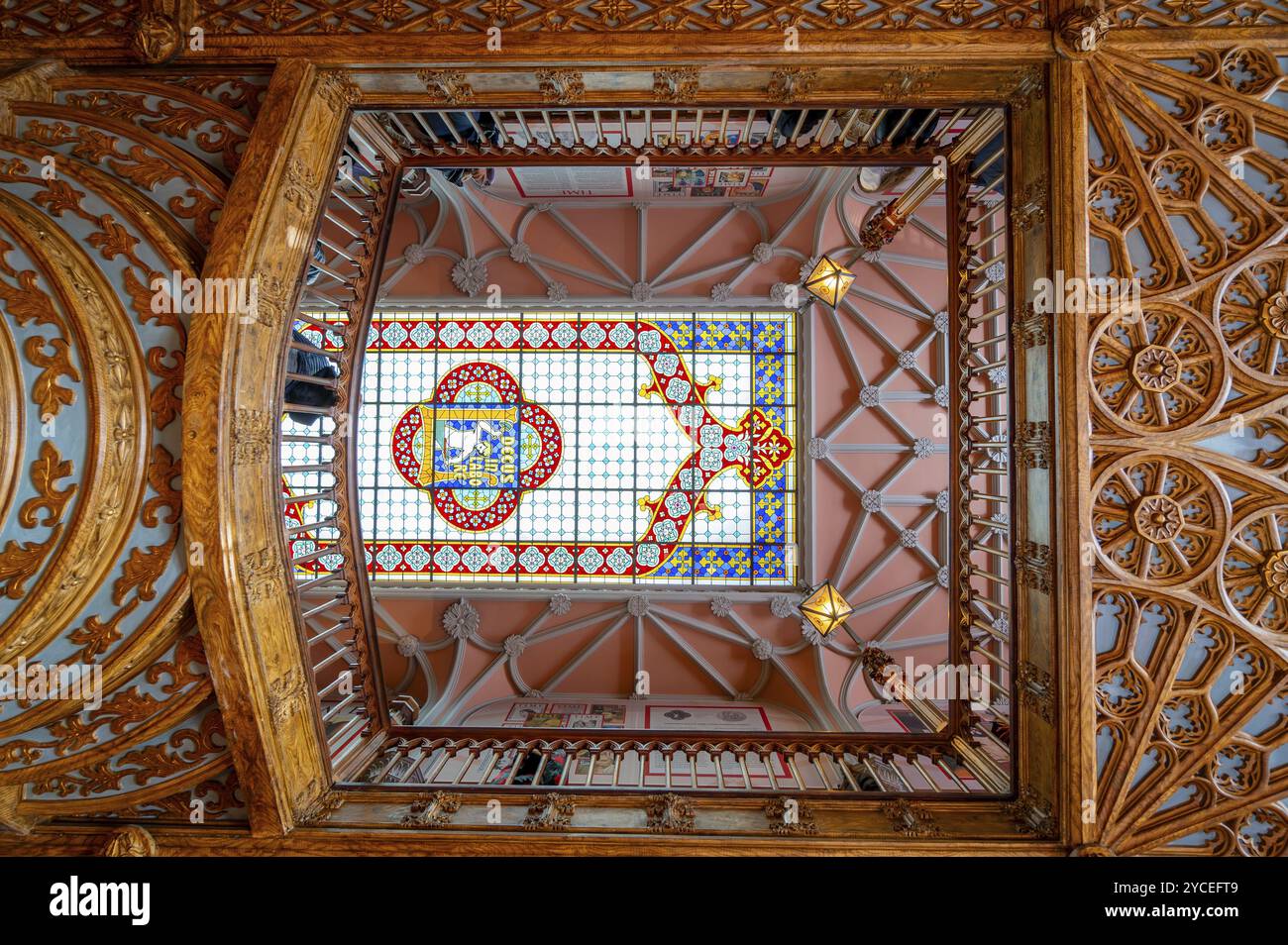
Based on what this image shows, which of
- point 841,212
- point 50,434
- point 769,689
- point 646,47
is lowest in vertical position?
point 769,689

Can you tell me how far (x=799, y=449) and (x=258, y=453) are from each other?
26.6 feet

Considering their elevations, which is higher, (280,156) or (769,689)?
(280,156)

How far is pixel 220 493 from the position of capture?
14.4 ft

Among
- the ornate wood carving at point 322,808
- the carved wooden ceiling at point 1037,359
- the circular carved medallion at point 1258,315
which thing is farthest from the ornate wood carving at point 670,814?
the circular carved medallion at point 1258,315

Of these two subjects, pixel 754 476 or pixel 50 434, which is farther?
pixel 754 476

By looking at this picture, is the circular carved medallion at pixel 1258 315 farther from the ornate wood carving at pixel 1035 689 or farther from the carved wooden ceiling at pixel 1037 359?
the ornate wood carving at pixel 1035 689

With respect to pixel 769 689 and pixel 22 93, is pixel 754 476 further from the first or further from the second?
pixel 22 93

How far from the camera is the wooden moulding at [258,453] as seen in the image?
441 centimetres

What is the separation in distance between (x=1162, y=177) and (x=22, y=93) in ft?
27.9

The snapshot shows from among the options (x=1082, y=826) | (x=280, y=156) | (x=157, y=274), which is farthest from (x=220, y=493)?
(x=1082, y=826)

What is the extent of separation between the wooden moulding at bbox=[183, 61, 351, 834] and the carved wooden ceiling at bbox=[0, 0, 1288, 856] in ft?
0.08

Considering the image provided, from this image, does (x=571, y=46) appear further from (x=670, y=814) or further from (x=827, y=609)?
(x=827, y=609)

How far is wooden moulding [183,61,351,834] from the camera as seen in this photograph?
14.5 ft

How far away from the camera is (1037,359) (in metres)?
5.05
